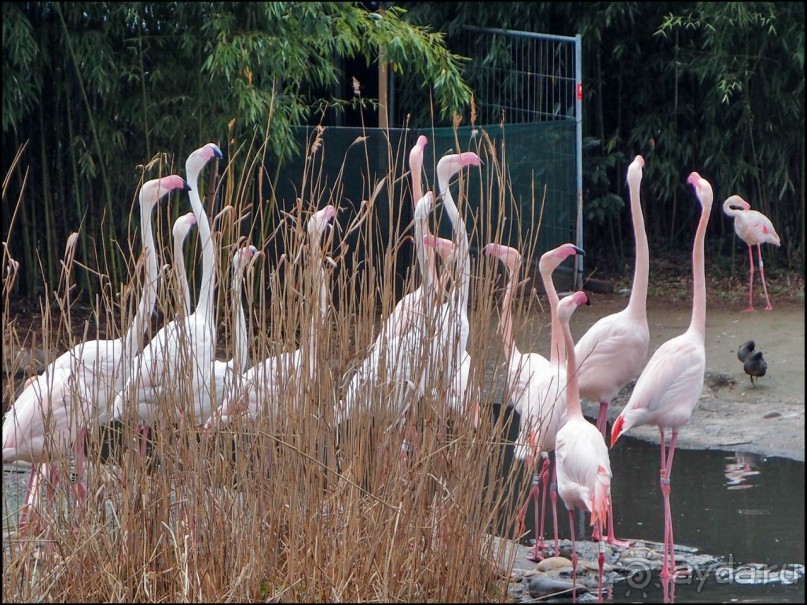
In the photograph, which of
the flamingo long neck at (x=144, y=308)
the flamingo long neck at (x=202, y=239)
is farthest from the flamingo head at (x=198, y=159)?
the flamingo long neck at (x=144, y=308)

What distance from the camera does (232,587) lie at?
8.45 ft

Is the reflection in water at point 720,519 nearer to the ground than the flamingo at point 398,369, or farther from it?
nearer to the ground

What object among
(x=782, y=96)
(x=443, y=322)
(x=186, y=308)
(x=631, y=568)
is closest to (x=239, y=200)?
(x=186, y=308)

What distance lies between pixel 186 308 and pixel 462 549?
3.00ft

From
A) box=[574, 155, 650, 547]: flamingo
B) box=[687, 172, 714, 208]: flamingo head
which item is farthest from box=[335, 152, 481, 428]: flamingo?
box=[687, 172, 714, 208]: flamingo head

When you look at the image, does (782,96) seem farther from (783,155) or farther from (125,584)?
(125,584)

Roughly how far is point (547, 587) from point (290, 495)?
3.56 feet

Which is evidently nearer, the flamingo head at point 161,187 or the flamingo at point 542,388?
the flamingo at point 542,388

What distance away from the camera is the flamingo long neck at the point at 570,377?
10.9 feet

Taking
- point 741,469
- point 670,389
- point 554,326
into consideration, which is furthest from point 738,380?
point 554,326

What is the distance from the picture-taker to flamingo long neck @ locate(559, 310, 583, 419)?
10.9 feet

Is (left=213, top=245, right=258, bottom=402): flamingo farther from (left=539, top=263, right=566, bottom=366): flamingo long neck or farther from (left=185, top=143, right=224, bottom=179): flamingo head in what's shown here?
(left=539, top=263, right=566, bottom=366): flamingo long neck

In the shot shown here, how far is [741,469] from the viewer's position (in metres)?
4.71

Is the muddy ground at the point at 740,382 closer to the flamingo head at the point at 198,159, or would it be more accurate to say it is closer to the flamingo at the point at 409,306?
the flamingo at the point at 409,306
